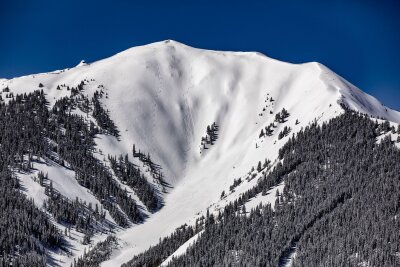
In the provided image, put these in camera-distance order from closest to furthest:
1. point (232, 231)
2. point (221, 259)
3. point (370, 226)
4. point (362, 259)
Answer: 1. point (362, 259)
2. point (370, 226)
3. point (221, 259)
4. point (232, 231)

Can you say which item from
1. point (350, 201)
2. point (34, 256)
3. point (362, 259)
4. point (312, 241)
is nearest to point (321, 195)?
point (350, 201)

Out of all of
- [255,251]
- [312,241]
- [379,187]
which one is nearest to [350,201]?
[379,187]

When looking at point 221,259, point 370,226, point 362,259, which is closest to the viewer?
point 362,259

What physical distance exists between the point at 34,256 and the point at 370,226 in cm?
11575

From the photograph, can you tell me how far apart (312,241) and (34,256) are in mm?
98100

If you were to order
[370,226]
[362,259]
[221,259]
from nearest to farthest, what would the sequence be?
[362,259] → [370,226] → [221,259]

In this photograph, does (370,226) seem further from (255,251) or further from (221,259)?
(221,259)

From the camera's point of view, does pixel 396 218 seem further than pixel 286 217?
No

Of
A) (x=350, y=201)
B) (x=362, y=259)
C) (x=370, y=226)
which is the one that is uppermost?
(x=350, y=201)

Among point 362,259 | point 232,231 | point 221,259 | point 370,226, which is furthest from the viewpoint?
point 232,231

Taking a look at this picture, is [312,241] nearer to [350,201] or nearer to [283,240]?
[283,240]

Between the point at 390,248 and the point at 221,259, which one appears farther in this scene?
the point at 221,259

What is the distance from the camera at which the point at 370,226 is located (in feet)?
549

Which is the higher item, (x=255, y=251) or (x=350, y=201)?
(x=350, y=201)
